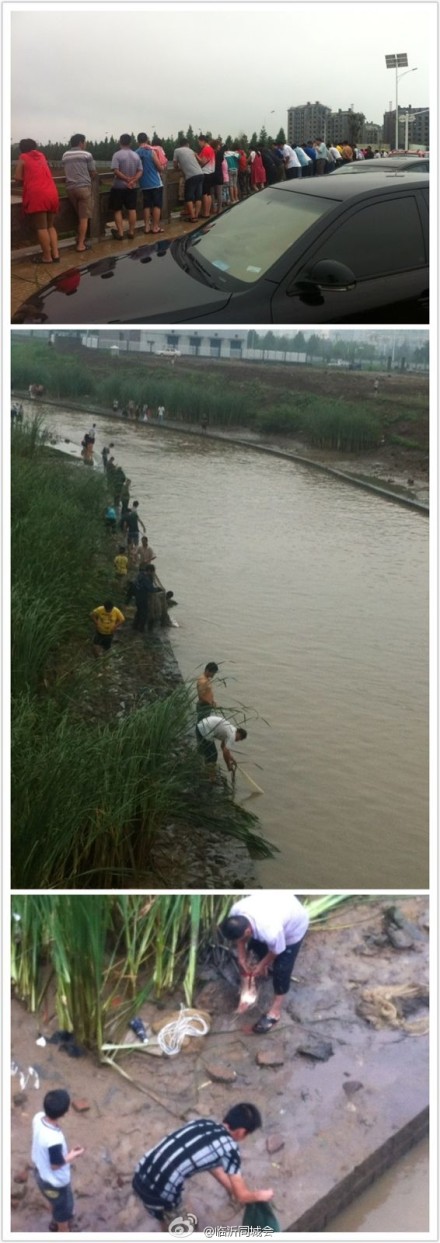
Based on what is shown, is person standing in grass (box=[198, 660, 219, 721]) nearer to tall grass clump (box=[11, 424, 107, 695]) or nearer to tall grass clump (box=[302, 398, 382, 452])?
tall grass clump (box=[11, 424, 107, 695])

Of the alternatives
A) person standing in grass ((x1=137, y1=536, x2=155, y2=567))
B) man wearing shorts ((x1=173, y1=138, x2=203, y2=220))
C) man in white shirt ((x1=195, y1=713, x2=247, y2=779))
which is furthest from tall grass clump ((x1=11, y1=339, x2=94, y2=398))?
man wearing shorts ((x1=173, y1=138, x2=203, y2=220))

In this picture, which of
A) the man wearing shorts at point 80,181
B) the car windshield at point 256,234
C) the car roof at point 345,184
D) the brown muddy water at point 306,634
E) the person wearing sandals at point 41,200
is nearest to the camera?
the brown muddy water at point 306,634

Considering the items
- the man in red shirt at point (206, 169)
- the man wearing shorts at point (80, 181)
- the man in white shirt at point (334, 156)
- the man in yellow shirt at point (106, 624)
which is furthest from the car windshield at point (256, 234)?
the man in white shirt at point (334, 156)

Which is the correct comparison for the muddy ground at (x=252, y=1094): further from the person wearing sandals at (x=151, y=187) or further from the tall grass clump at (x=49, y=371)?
the person wearing sandals at (x=151, y=187)

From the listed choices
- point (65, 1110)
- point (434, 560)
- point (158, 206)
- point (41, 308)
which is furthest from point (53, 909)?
point (158, 206)

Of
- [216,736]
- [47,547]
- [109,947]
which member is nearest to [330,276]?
[47,547]

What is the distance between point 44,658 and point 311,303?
1.72 m

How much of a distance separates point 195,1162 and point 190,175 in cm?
618

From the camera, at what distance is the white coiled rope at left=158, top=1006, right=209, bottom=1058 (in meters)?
3.64

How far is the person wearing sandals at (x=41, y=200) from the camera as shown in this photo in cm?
529

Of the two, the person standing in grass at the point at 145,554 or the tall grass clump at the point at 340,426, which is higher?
the tall grass clump at the point at 340,426

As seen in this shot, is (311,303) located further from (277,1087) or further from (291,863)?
(277,1087)

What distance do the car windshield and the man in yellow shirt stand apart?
4.48ft

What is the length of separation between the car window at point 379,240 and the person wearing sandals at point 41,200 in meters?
1.75
